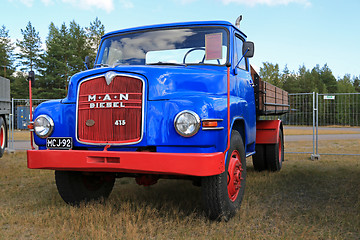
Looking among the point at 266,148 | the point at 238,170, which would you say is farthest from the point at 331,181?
the point at 238,170

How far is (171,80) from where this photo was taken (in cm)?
400

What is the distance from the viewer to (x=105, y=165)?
3725 millimetres

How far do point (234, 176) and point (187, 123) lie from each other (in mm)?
1074

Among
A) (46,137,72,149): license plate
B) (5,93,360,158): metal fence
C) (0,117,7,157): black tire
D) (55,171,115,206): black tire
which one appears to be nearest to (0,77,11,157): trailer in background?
(0,117,7,157): black tire

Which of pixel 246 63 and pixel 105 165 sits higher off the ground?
pixel 246 63

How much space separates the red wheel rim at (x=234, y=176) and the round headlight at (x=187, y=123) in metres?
0.87

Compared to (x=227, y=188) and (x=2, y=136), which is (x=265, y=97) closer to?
(x=227, y=188)

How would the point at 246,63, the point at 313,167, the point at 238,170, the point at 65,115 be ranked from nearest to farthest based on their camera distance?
1. the point at 65,115
2. the point at 238,170
3. the point at 246,63
4. the point at 313,167

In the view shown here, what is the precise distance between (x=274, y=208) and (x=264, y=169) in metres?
3.14

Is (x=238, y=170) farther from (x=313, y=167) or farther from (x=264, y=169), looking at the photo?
(x=313, y=167)

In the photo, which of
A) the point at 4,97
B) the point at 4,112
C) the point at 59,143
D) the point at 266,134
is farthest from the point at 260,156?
the point at 4,97

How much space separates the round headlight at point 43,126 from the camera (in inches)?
162

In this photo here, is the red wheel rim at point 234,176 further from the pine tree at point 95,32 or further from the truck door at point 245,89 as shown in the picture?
the pine tree at point 95,32

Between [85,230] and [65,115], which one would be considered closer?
[85,230]
